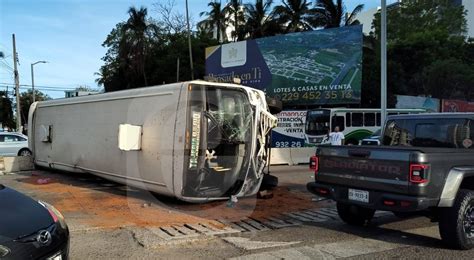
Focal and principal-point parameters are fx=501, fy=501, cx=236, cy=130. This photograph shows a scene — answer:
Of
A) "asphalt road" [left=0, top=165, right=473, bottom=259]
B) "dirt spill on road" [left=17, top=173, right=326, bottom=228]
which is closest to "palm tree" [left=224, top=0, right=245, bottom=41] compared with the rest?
"dirt spill on road" [left=17, top=173, right=326, bottom=228]

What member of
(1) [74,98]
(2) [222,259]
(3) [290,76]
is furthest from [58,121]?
(3) [290,76]

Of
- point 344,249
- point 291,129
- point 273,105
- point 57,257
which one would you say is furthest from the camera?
point 291,129

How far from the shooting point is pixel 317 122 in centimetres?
2908

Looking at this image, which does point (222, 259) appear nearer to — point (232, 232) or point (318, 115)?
point (232, 232)

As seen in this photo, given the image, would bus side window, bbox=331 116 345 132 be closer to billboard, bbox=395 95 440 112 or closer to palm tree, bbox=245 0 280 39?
billboard, bbox=395 95 440 112

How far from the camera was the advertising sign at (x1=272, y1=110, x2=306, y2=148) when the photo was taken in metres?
29.8

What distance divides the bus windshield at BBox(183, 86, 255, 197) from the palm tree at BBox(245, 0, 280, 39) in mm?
45528

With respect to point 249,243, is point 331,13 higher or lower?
higher

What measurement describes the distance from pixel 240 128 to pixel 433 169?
13.9ft

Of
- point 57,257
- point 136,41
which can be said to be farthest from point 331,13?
point 57,257

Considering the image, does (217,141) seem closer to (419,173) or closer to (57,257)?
(419,173)

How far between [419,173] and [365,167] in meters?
0.84

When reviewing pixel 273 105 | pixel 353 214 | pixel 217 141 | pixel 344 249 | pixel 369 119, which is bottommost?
pixel 344 249

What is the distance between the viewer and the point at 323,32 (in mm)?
33406
